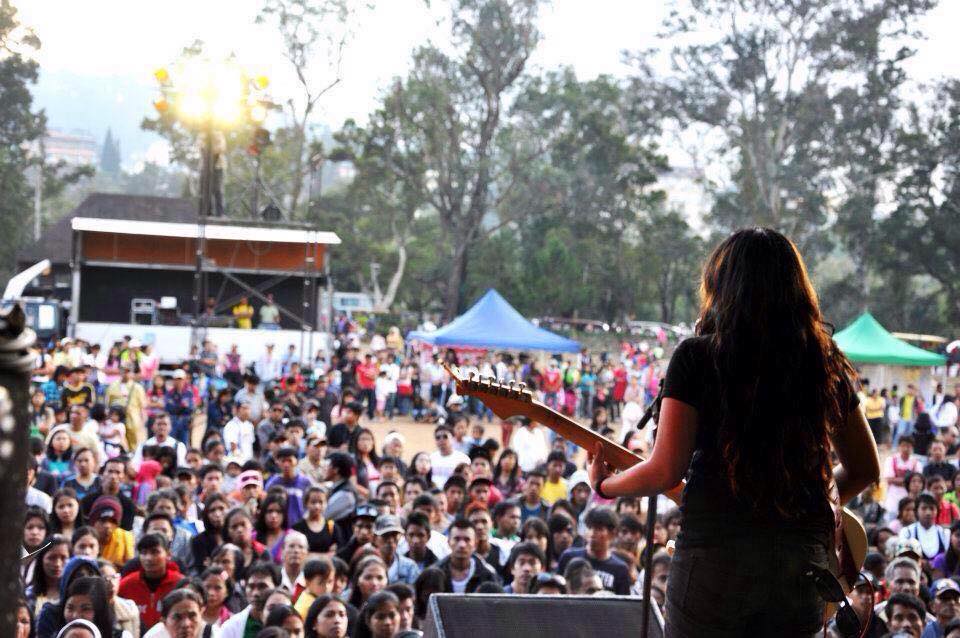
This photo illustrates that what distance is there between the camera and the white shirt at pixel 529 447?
1160 centimetres

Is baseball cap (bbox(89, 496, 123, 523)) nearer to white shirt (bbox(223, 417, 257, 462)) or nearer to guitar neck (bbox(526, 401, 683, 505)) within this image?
white shirt (bbox(223, 417, 257, 462))

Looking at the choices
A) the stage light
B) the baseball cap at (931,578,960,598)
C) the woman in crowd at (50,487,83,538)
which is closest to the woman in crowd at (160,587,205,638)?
the woman in crowd at (50,487,83,538)

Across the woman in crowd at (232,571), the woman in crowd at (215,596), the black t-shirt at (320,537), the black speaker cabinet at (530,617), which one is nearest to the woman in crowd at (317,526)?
the black t-shirt at (320,537)

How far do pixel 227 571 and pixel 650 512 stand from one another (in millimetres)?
4109

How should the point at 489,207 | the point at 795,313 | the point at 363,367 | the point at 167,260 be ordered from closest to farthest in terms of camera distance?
the point at 795,313
the point at 363,367
the point at 167,260
the point at 489,207

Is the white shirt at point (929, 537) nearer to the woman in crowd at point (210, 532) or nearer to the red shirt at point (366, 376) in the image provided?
the woman in crowd at point (210, 532)

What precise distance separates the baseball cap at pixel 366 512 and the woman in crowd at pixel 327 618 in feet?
6.29

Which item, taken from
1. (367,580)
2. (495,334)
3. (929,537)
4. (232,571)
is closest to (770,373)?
(367,580)

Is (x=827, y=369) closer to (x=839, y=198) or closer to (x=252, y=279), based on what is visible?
(x=252, y=279)

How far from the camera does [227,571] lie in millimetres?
→ 6156

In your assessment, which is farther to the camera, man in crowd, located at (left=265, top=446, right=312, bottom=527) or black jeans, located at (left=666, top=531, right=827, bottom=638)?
man in crowd, located at (left=265, top=446, right=312, bottom=527)

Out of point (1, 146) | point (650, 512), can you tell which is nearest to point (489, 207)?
point (1, 146)

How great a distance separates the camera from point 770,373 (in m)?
2.29

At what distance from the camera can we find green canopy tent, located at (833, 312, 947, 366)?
64.6 ft
